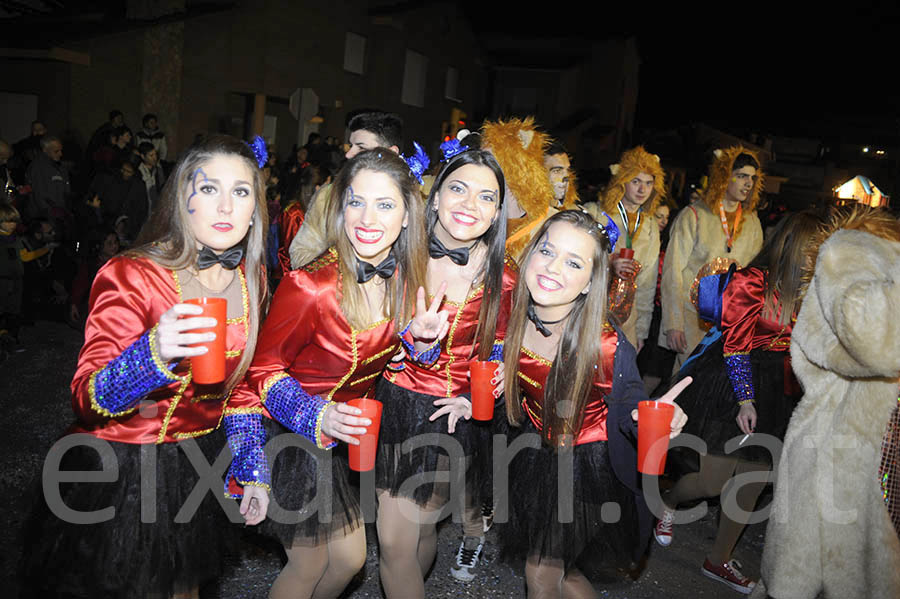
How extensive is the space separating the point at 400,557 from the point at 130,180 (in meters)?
7.08

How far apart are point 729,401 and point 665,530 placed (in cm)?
107

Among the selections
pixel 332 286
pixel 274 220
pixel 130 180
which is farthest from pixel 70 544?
pixel 130 180

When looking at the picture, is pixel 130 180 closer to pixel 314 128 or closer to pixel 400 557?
pixel 400 557

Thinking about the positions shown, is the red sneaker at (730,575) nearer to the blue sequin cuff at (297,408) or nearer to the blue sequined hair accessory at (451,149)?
the blue sequin cuff at (297,408)

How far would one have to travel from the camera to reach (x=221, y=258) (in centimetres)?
247

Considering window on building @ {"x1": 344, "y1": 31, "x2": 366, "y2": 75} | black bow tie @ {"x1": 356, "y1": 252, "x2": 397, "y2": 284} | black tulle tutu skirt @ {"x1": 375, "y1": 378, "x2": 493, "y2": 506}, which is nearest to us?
black bow tie @ {"x1": 356, "y1": 252, "x2": 397, "y2": 284}

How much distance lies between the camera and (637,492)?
2.90 metres

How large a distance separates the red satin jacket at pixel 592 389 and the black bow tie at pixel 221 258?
138 centimetres

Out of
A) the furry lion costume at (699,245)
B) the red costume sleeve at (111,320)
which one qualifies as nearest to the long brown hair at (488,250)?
the red costume sleeve at (111,320)

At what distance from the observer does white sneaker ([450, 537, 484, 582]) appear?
12.5ft

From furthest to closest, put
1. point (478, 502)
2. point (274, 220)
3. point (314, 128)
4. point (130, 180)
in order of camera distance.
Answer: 1. point (314, 128)
2. point (130, 180)
3. point (274, 220)
4. point (478, 502)

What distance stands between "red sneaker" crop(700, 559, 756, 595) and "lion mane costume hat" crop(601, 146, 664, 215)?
3286 millimetres

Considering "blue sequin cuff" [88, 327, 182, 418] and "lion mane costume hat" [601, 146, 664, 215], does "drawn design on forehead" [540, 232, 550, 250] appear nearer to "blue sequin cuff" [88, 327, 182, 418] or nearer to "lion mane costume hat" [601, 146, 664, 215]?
"blue sequin cuff" [88, 327, 182, 418]

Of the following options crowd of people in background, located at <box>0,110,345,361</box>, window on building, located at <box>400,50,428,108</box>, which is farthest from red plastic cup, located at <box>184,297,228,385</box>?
window on building, located at <box>400,50,428,108</box>
